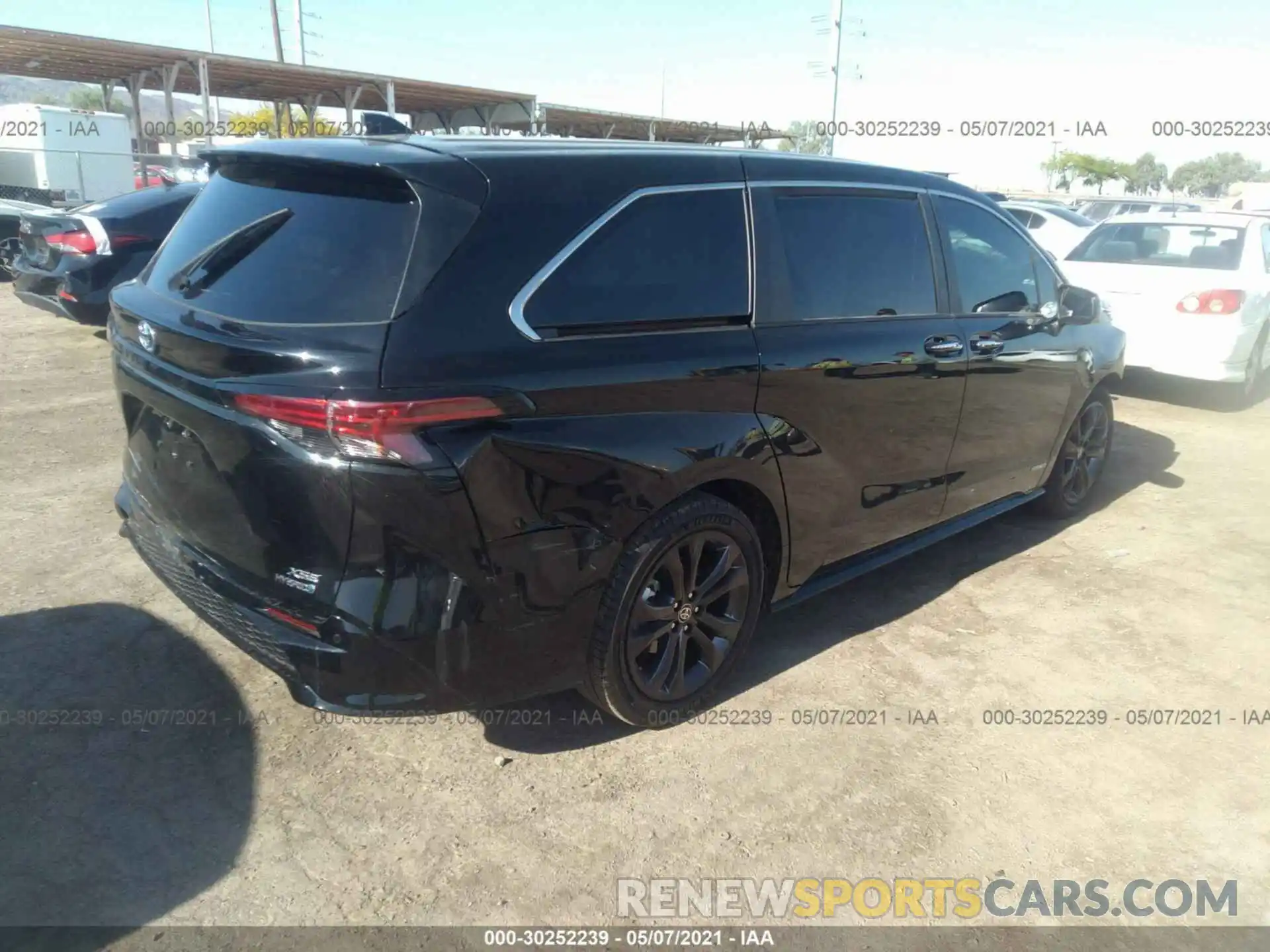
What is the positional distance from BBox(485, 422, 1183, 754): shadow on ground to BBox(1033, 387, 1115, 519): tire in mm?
107

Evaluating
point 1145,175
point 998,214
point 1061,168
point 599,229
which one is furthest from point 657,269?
point 1145,175

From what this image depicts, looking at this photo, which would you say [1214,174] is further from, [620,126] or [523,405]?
[523,405]

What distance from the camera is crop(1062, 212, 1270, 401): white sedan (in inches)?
308

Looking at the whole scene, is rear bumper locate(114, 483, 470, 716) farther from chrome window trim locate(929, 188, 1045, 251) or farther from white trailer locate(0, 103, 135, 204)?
white trailer locate(0, 103, 135, 204)

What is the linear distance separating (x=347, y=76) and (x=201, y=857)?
28.2 m

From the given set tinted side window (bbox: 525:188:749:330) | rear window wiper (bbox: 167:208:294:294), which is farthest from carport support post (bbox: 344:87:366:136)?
tinted side window (bbox: 525:188:749:330)

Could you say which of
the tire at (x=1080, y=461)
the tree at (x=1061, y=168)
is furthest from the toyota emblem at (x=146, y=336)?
the tree at (x=1061, y=168)

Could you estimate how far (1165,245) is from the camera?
872 cm

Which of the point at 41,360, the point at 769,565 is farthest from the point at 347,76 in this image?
the point at 769,565

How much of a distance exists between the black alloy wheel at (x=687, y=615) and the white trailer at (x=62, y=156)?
21376 millimetres

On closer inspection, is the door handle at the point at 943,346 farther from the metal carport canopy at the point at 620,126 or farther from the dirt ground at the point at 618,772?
the metal carport canopy at the point at 620,126

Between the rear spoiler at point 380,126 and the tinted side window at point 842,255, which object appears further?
the rear spoiler at point 380,126

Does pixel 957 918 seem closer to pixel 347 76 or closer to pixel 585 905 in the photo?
pixel 585 905

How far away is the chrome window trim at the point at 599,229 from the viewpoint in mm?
2551
